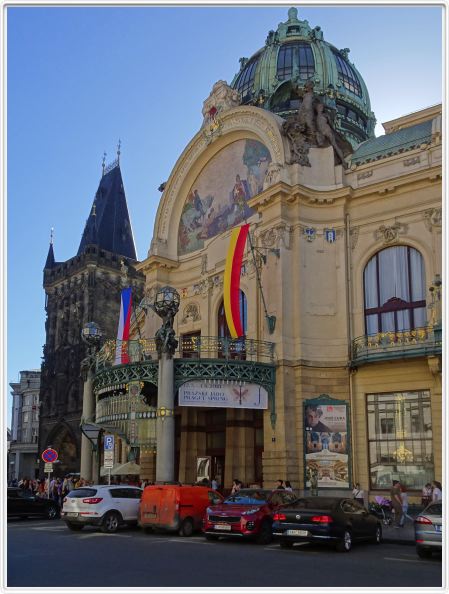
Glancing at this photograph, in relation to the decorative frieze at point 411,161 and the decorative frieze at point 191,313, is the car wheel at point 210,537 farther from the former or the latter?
the decorative frieze at point 411,161

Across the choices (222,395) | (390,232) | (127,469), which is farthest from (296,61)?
(127,469)

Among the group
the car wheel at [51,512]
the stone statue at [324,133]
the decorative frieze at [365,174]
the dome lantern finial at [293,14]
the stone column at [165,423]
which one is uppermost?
the dome lantern finial at [293,14]

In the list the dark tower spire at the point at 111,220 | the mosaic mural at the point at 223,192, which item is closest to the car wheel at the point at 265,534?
the mosaic mural at the point at 223,192

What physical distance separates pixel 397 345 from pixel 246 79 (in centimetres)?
2239

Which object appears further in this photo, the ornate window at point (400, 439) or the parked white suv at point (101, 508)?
the ornate window at point (400, 439)

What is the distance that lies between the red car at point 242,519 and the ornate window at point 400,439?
8.56 meters

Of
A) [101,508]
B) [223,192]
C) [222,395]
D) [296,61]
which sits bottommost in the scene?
[101,508]

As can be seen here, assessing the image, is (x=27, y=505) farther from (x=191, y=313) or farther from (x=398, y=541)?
(x=398, y=541)

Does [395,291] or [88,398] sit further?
[88,398]

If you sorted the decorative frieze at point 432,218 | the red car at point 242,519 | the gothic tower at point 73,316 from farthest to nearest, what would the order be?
1. the gothic tower at point 73,316
2. the decorative frieze at point 432,218
3. the red car at point 242,519

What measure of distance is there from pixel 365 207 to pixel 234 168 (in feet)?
25.5

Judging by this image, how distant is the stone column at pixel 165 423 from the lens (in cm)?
2525

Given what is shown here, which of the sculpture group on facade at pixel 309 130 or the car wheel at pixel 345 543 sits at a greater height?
the sculpture group on facade at pixel 309 130

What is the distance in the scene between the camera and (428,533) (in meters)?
15.4
